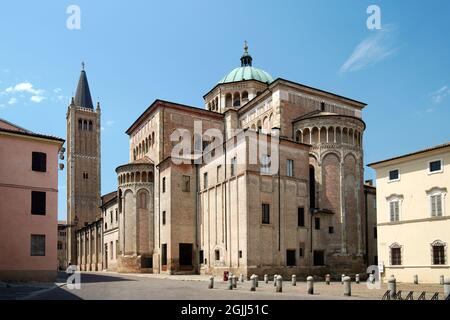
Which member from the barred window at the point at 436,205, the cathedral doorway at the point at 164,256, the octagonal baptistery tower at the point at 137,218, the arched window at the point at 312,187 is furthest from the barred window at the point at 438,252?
the octagonal baptistery tower at the point at 137,218

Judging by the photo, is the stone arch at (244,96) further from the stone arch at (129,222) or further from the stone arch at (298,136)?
the stone arch at (129,222)

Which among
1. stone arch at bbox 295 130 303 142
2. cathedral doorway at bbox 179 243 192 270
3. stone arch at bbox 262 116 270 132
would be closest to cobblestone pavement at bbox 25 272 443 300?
cathedral doorway at bbox 179 243 192 270

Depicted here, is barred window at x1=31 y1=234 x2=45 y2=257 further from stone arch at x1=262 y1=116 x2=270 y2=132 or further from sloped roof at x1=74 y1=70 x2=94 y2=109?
sloped roof at x1=74 y1=70 x2=94 y2=109

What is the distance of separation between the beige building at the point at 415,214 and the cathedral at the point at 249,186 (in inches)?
319

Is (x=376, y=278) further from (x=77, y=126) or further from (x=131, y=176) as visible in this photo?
(x=77, y=126)

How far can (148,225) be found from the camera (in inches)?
2035

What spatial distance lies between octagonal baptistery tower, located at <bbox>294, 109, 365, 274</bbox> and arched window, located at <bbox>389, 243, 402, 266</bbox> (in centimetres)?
897

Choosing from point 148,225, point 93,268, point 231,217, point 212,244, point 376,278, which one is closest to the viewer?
point 376,278

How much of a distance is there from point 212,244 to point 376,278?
48.5 ft

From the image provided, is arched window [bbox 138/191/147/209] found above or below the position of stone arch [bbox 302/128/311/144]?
below

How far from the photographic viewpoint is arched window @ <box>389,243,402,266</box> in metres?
33.5

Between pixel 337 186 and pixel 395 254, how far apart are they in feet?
38.3

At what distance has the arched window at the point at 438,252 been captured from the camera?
30484 millimetres
